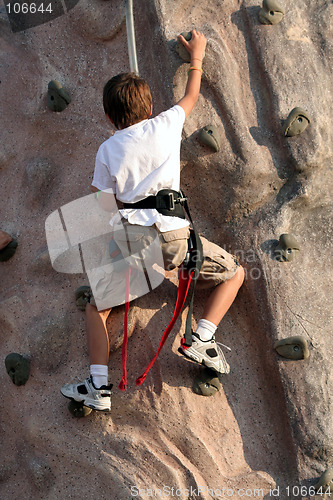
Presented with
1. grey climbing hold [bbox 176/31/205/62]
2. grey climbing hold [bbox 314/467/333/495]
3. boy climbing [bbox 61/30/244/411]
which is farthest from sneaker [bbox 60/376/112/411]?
grey climbing hold [bbox 176/31/205/62]

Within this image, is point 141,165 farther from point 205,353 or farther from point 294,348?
point 294,348

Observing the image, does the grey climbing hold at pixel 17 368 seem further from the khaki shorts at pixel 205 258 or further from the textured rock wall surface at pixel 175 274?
the khaki shorts at pixel 205 258

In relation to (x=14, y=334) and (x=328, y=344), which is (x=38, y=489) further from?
(x=328, y=344)

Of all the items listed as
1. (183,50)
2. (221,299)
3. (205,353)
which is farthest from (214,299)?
(183,50)

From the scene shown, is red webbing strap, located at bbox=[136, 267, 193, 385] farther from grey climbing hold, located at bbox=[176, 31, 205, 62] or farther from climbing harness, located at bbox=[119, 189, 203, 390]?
grey climbing hold, located at bbox=[176, 31, 205, 62]

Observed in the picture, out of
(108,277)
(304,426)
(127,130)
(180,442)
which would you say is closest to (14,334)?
(108,277)

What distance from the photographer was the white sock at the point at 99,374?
2.99m

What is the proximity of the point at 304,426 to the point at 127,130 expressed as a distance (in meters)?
1.73

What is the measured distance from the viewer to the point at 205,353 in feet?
9.90

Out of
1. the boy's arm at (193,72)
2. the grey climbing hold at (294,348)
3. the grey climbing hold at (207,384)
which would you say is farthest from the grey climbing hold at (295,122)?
the grey climbing hold at (207,384)

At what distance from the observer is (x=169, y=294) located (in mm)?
3316

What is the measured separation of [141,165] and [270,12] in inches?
53.7

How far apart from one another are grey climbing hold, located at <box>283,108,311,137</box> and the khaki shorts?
78cm

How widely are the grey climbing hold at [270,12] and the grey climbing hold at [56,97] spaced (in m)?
1.23
